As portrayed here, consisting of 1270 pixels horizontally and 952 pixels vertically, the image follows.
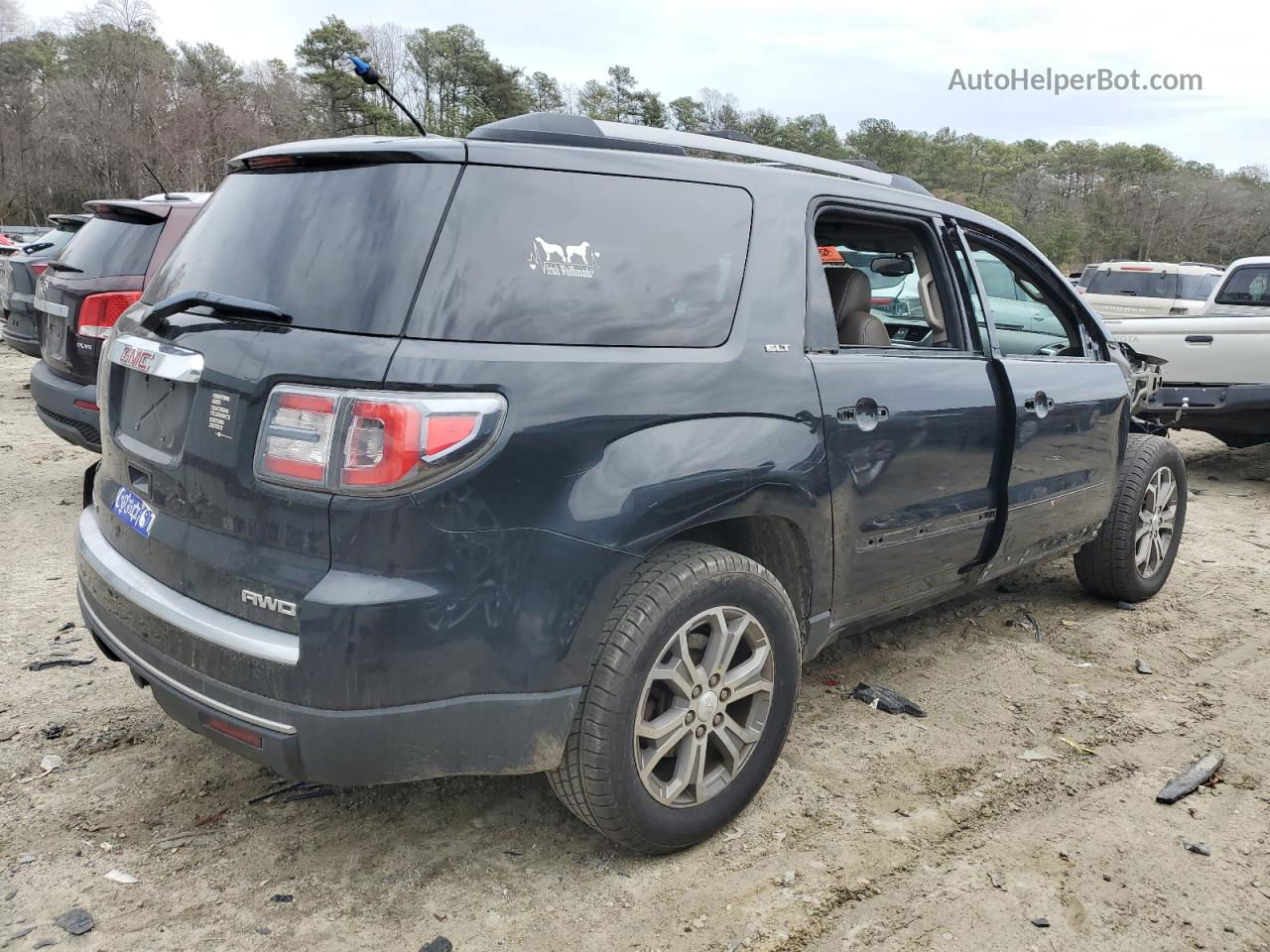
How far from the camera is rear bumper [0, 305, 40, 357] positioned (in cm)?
769

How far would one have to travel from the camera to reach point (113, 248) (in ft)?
19.7

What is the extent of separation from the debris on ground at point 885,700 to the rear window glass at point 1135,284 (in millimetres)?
13616

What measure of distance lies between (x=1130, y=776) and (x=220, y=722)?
277cm

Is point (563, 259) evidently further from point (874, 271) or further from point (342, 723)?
point (874, 271)

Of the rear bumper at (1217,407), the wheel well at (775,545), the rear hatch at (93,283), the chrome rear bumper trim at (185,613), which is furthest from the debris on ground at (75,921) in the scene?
the rear bumper at (1217,407)

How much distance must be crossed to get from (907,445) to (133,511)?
7.49 feet

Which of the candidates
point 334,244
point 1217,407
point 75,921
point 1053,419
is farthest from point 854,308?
point 1217,407

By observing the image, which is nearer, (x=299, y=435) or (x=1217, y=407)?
(x=299, y=435)

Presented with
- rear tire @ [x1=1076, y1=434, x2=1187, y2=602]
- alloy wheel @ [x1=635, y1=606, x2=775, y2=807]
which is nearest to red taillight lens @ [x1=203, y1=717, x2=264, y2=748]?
alloy wheel @ [x1=635, y1=606, x2=775, y2=807]

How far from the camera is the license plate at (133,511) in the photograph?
2580 millimetres

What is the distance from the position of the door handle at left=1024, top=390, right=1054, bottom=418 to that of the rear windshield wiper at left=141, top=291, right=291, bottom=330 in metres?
2.72

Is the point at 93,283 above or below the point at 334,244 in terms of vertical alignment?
below

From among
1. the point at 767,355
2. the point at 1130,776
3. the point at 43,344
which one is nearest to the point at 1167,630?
the point at 1130,776

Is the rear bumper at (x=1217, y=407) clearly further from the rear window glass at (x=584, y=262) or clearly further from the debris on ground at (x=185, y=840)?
the debris on ground at (x=185, y=840)
